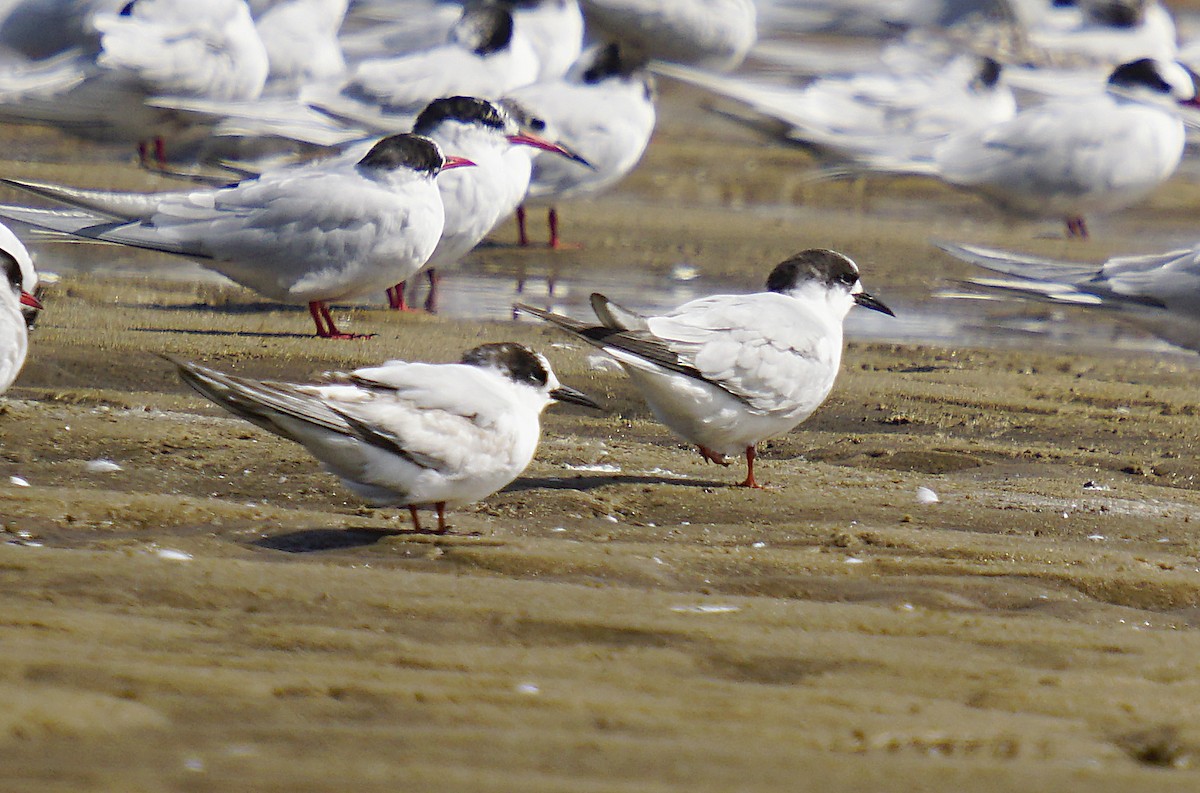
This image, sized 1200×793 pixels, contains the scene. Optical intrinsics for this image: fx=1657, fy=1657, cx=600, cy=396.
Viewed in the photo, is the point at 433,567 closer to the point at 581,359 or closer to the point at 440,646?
the point at 440,646

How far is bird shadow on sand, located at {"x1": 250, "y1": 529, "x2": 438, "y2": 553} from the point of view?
9.95 feet

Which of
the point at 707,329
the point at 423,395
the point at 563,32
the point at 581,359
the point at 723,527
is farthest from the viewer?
the point at 563,32

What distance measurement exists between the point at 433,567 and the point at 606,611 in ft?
1.74

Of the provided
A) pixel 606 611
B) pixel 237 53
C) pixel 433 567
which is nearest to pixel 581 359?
pixel 433 567

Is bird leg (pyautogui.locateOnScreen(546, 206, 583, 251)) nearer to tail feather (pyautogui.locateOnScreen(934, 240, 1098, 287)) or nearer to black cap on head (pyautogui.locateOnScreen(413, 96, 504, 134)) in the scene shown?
black cap on head (pyautogui.locateOnScreen(413, 96, 504, 134))

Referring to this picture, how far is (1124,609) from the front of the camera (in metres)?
2.89

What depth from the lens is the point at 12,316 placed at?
4035 millimetres

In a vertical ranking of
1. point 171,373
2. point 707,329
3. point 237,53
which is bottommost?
point 171,373

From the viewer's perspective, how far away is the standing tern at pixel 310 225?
5.61 m

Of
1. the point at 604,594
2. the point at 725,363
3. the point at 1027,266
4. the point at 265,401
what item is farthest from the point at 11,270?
the point at 1027,266

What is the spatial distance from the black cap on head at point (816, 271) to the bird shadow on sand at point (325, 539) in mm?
1712

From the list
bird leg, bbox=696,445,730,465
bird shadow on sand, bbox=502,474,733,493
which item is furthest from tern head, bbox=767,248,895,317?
bird shadow on sand, bbox=502,474,733,493

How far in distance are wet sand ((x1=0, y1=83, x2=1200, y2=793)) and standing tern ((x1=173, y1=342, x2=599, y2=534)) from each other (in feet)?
0.36

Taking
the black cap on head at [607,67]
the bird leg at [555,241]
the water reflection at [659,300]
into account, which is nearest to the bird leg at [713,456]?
the water reflection at [659,300]
